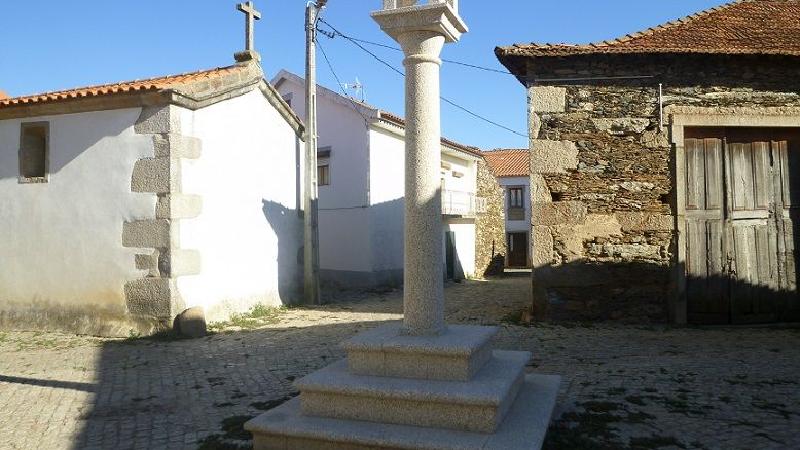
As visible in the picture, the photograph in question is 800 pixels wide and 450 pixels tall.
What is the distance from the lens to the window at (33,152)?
29.3 feet

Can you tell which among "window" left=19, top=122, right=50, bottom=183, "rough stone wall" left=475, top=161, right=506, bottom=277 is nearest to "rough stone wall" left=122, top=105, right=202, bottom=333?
"window" left=19, top=122, right=50, bottom=183

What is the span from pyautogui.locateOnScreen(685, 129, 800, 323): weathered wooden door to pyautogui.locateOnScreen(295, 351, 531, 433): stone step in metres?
5.74

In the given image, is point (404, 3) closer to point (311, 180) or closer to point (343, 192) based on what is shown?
point (311, 180)

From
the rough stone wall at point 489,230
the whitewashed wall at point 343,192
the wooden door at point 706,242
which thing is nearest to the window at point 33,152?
the whitewashed wall at point 343,192

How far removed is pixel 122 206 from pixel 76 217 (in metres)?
0.80

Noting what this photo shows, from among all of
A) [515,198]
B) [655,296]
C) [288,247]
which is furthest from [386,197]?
[515,198]

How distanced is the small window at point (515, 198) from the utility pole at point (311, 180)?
68.2 ft

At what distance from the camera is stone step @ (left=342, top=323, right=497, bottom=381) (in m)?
3.76

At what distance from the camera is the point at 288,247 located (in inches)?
464

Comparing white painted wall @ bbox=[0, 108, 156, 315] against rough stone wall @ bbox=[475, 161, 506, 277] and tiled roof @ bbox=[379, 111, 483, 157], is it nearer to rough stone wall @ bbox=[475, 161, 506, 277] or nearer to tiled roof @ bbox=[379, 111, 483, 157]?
tiled roof @ bbox=[379, 111, 483, 157]

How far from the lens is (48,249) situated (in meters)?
8.77

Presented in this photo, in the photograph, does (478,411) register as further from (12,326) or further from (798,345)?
(12,326)

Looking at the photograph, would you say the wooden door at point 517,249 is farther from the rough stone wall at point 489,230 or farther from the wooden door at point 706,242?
the wooden door at point 706,242

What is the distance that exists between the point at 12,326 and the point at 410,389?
790cm
